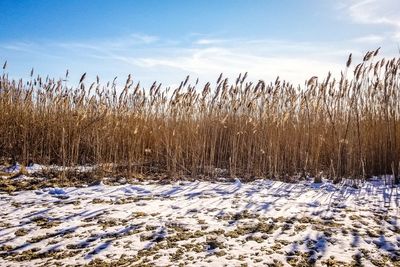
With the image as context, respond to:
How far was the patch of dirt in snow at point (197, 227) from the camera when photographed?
192 centimetres

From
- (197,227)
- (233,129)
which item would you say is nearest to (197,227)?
(197,227)

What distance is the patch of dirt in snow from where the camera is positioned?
6.30ft

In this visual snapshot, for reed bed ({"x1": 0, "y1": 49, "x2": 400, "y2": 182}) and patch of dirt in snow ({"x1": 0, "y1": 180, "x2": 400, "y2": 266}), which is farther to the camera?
reed bed ({"x1": 0, "y1": 49, "x2": 400, "y2": 182})

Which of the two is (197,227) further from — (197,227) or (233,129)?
(233,129)

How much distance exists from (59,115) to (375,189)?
4.65 meters

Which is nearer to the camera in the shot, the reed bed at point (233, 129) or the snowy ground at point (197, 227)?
the snowy ground at point (197, 227)

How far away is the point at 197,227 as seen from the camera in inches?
94.5

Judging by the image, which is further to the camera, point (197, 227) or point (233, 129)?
point (233, 129)

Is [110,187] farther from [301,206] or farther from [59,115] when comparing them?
[59,115]

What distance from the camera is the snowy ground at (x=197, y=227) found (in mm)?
1922

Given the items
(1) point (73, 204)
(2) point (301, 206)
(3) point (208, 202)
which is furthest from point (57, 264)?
(2) point (301, 206)

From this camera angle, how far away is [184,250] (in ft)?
6.59

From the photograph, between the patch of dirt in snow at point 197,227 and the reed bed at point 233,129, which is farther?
the reed bed at point 233,129

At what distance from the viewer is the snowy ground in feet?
6.31
